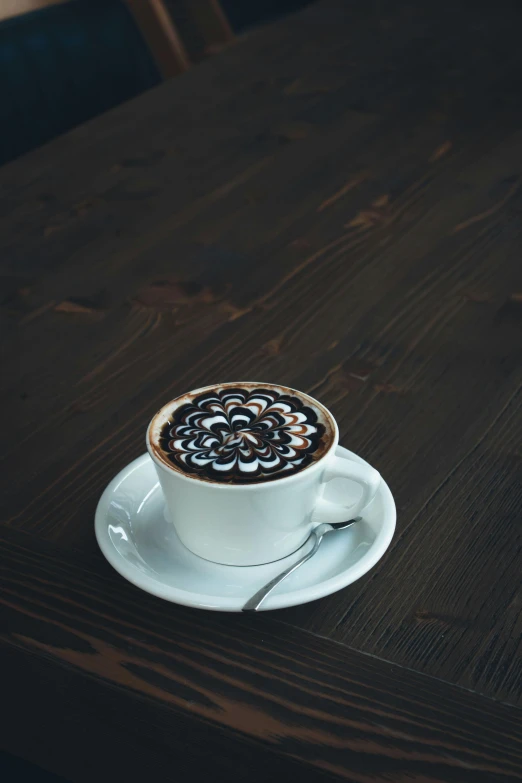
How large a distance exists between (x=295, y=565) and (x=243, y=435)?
0.07 meters

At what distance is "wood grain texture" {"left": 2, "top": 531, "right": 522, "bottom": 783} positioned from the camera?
1.19ft

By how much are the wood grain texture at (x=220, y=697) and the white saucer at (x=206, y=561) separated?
0.06ft

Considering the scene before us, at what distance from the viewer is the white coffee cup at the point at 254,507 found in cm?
42

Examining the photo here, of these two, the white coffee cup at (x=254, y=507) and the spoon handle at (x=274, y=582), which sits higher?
the white coffee cup at (x=254, y=507)

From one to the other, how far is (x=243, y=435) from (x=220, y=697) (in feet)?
0.43

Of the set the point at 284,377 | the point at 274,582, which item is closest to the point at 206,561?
the point at 274,582

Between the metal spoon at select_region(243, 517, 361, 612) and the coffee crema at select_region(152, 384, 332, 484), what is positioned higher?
the coffee crema at select_region(152, 384, 332, 484)

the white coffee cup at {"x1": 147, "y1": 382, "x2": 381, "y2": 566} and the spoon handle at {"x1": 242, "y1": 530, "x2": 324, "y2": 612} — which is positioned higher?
the white coffee cup at {"x1": 147, "y1": 382, "x2": 381, "y2": 566}

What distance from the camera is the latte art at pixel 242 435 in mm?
427

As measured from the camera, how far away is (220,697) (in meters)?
0.39

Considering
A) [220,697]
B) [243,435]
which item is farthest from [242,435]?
[220,697]

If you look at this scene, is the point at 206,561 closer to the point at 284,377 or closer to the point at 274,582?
the point at 274,582

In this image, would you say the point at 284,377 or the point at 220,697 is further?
the point at 284,377

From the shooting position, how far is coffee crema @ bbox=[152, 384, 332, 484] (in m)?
0.43
